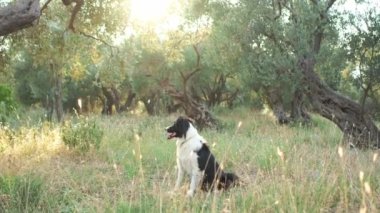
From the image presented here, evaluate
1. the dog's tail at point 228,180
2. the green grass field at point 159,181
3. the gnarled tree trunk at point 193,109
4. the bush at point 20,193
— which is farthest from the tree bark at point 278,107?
the bush at point 20,193

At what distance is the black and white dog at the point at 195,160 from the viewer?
26.4 ft

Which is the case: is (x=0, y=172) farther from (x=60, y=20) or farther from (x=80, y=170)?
(x=60, y=20)

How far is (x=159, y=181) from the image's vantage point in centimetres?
906

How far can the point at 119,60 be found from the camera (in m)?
18.3

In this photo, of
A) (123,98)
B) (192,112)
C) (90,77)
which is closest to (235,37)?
(192,112)

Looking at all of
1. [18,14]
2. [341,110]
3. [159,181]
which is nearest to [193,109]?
[341,110]

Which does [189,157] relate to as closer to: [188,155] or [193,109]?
[188,155]

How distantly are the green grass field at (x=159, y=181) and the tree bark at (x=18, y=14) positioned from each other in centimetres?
208

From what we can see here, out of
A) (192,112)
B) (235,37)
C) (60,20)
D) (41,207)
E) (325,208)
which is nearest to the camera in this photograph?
(325,208)

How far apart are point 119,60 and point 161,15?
217 inches

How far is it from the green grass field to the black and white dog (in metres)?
0.29

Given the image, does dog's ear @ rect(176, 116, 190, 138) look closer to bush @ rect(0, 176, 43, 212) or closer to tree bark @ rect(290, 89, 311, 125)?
bush @ rect(0, 176, 43, 212)

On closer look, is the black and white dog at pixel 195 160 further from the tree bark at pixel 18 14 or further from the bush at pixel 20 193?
the tree bark at pixel 18 14

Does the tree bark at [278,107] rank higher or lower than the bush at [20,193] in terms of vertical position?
higher
